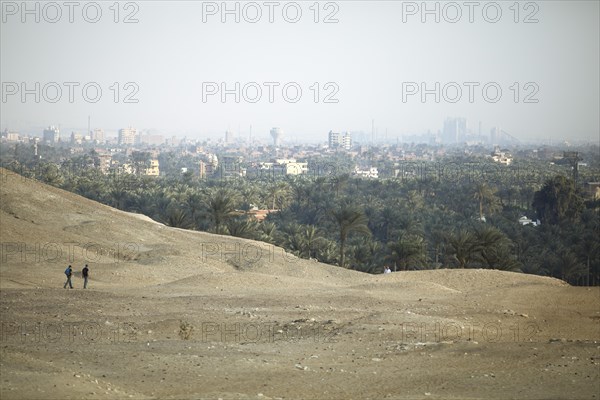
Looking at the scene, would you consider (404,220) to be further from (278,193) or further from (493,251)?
(278,193)

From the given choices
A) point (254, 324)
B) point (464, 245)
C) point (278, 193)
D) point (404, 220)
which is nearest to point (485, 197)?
point (278, 193)

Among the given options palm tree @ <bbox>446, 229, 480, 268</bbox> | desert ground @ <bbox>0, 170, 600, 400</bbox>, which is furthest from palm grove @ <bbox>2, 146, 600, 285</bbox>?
desert ground @ <bbox>0, 170, 600, 400</bbox>

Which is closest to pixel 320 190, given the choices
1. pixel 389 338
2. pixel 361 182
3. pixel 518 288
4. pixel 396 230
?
pixel 361 182

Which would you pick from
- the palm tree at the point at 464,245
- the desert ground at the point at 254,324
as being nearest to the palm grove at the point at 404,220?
the palm tree at the point at 464,245

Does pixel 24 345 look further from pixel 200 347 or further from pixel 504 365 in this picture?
pixel 504 365

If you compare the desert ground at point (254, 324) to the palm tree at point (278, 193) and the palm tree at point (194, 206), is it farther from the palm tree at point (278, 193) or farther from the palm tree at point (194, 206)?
the palm tree at point (278, 193)

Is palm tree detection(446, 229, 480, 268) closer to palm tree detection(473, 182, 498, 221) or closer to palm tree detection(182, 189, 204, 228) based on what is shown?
palm tree detection(182, 189, 204, 228)
